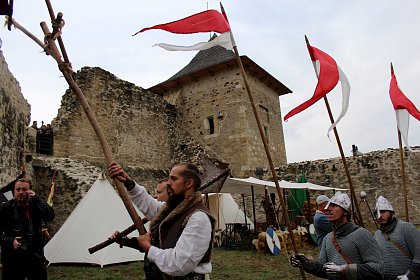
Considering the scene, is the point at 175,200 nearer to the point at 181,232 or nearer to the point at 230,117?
the point at 181,232

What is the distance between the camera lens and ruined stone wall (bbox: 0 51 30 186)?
Answer: 222 inches

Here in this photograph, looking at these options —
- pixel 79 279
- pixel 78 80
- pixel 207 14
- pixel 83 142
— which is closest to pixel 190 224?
pixel 207 14

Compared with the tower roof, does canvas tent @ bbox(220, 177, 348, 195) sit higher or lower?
lower

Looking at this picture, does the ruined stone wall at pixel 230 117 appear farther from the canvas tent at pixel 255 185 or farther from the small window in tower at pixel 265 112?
the canvas tent at pixel 255 185

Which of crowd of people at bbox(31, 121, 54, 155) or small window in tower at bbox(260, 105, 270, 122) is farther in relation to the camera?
small window in tower at bbox(260, 105, 270, 122)

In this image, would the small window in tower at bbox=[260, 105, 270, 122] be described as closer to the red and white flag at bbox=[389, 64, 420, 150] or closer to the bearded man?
the red and white flag at bbox=[389, 64, 420, 150]

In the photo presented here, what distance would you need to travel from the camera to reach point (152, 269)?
6.36ft

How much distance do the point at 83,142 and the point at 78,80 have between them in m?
2.15

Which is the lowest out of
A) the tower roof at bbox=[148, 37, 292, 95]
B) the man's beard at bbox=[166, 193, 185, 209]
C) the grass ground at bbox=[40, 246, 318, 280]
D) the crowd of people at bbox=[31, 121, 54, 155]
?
the grass ground at bbox=[40, 246, 318, 280]

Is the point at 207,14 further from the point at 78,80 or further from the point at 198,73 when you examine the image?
the point at 198,73

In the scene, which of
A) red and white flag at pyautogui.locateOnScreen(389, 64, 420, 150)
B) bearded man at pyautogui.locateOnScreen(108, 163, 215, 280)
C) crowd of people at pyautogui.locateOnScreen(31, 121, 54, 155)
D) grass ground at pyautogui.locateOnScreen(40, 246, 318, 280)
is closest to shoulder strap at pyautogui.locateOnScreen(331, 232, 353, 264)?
bearded man at pyautogui.locateOnScreen(108, 163, 215, 280)

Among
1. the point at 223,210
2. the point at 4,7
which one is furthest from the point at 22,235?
the point at 223,210

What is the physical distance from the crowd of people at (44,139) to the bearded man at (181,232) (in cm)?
862

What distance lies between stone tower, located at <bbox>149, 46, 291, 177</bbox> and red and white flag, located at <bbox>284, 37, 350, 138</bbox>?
1021cm
